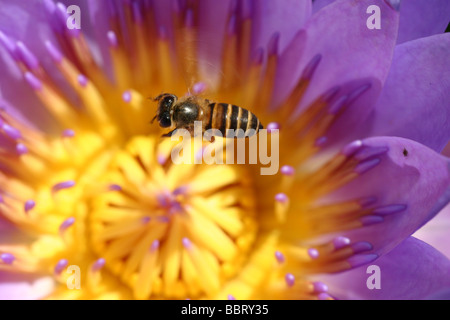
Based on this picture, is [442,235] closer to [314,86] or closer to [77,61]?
[314,86]

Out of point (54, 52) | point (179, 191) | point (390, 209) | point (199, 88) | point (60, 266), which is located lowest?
point (60, 266)

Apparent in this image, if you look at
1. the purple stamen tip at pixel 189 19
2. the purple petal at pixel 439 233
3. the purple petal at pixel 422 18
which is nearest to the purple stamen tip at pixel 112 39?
the purple stamen tip at pixel 189 19

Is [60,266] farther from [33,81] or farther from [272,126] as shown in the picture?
[272,126]

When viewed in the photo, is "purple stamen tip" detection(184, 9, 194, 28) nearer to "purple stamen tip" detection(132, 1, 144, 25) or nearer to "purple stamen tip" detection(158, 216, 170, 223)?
"purple stamen tip" detection(132, 1, 144, 25)

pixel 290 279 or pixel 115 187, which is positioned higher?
pixel 115 187

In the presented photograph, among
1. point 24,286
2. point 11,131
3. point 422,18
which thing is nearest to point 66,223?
point 24,286
